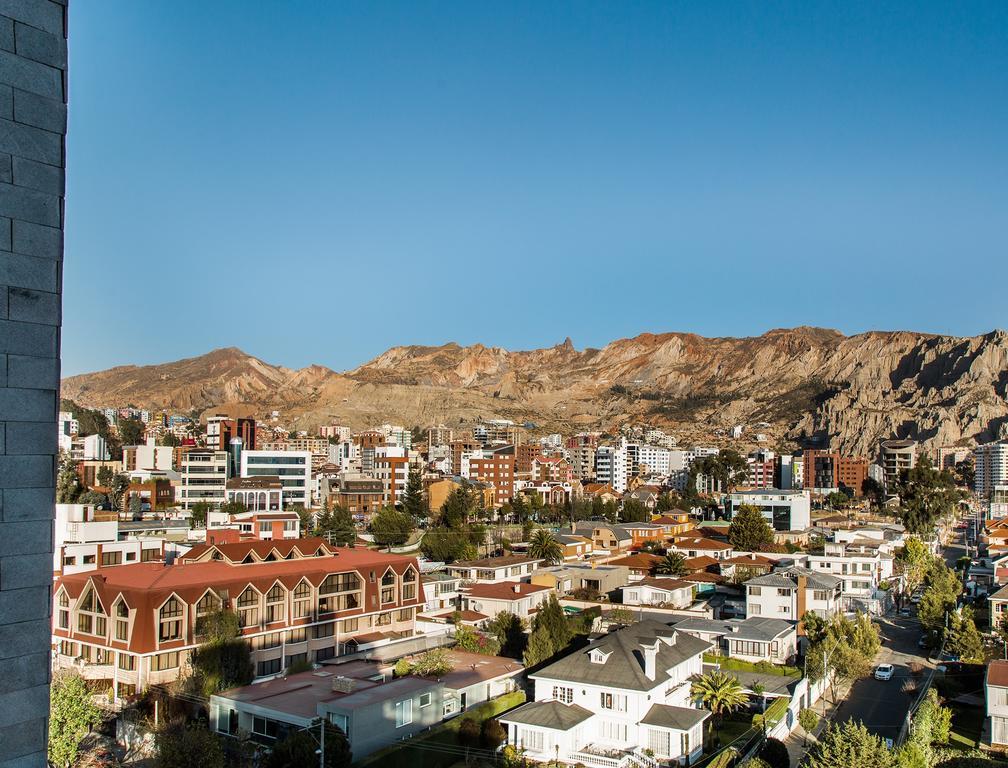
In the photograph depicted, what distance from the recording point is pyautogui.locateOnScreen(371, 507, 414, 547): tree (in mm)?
59562

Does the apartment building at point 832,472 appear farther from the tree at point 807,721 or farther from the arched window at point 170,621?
the arched window at point 170,621

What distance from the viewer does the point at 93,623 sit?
28.5 metres

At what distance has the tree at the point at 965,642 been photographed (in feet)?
103

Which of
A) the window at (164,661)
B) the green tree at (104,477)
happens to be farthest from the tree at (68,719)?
the green tree at (104,477)

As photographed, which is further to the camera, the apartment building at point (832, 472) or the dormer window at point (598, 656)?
the apartment building at point (832, 472)

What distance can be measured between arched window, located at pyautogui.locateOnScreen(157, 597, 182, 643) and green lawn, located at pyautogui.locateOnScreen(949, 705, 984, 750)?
74.9ft

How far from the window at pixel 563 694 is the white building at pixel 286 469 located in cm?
5179

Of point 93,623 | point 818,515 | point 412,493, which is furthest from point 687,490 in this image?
point 93,623

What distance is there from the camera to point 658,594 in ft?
129

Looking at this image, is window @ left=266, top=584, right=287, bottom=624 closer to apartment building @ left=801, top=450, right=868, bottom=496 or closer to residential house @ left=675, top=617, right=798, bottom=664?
residential house @ left=675, top=617, right=798, bottom=664

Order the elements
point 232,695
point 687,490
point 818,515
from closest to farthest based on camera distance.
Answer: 1. point 232,695
2. point 818,515
3. point 687,490

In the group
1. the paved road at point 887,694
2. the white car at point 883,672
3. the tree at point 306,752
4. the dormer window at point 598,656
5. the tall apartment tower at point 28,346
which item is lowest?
the paved road at point 887,694

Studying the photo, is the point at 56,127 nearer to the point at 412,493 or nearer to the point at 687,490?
the point at 412,493

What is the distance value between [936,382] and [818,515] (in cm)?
12061
